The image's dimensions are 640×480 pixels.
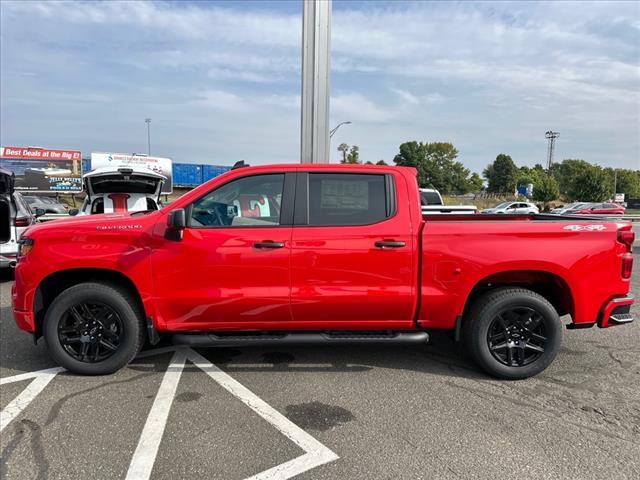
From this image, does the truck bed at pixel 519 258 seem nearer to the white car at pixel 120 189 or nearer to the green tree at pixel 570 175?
the white car at pixel 120 189

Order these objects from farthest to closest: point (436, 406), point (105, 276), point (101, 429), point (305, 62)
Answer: point (305, 62), point (105, 276), point (436, 406), point (101, 429)

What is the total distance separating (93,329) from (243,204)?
1.71 meters

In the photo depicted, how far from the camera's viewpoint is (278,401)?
353 centimetres

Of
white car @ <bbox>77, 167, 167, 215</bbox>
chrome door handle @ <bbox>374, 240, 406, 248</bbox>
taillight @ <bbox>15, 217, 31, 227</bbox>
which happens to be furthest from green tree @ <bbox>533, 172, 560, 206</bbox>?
chrome door handle @ <bbox>374, 240, 406, 248</bbox>

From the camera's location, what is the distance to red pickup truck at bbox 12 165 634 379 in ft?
12.4

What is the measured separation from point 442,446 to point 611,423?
1315 millimetres

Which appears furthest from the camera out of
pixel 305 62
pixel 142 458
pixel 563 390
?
pixel 305 62

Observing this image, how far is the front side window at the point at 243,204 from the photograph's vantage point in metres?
3.87

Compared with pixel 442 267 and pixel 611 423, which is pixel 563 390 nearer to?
pixel 611 423

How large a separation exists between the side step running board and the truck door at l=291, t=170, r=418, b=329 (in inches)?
3.9

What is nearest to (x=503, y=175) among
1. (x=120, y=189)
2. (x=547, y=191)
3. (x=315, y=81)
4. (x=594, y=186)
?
(x=547, y=191)

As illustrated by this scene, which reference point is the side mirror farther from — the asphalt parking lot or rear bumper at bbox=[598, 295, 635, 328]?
rear bumper at bbox=[598, 295, 635, 328]

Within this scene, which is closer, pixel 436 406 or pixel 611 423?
pixel 611 423

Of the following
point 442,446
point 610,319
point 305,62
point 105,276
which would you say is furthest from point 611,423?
point 305,62
